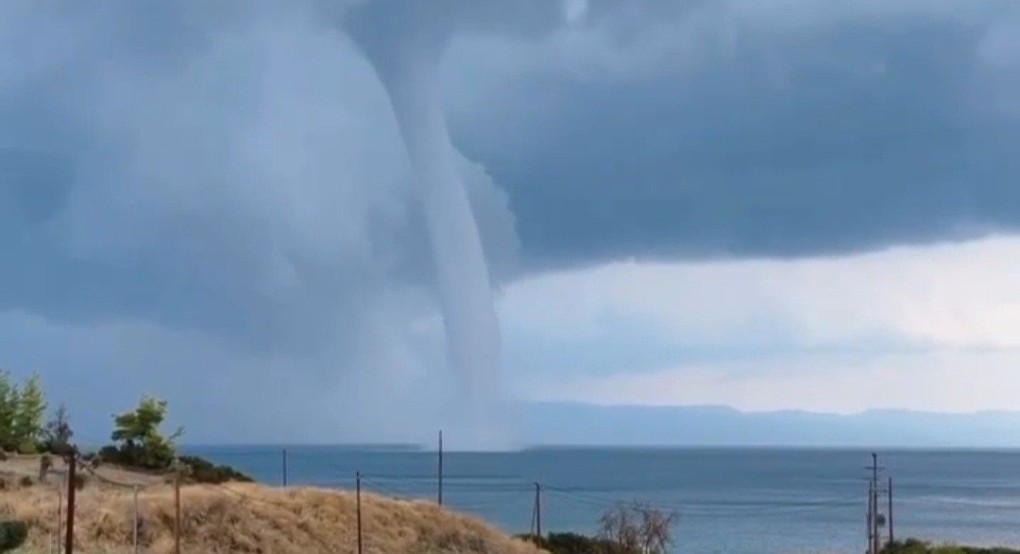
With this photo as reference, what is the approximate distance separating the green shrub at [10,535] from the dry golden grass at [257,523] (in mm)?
3747

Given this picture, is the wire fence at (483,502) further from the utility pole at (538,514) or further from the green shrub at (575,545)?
the green shrub at (575,545)

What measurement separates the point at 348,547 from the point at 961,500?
13959cm

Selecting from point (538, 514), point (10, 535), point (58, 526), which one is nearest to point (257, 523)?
point (58, 526)

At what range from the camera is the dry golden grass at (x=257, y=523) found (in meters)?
41.9

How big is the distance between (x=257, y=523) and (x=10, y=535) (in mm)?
12105

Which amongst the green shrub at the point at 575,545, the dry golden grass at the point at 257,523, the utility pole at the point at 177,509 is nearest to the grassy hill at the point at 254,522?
the dry golden grass at the point at 257,523

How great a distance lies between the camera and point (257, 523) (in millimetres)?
45531

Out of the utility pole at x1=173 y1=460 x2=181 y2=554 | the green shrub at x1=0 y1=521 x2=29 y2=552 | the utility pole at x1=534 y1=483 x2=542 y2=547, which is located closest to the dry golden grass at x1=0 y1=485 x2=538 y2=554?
→ the utility pole at x1=534 y1=483 x2=542 y2=547

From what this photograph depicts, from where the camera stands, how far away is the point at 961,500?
564 ft

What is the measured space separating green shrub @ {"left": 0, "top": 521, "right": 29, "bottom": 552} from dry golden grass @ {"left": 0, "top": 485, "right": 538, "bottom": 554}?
375 cm

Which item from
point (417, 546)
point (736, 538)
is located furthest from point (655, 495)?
point (417, 546)

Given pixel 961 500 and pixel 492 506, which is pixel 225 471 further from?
pixel 961 500

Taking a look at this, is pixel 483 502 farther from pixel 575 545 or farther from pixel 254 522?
pixel 254 522

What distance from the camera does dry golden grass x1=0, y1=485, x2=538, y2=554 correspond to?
41875mm
